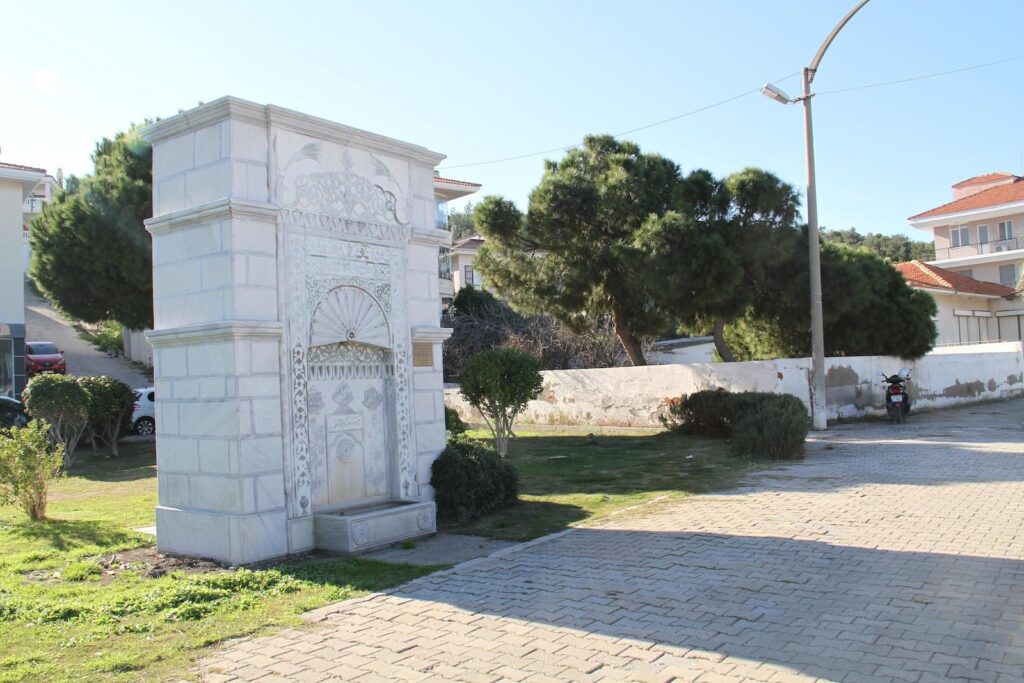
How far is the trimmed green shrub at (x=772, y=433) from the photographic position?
1333 centimetres

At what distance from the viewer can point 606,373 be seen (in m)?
20.3

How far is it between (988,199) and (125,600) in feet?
160

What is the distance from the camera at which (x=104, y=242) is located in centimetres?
2138

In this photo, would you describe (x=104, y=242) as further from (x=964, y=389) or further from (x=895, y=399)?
(x=964, y=389)

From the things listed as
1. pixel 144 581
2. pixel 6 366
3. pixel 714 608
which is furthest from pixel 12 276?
pixel 714 608

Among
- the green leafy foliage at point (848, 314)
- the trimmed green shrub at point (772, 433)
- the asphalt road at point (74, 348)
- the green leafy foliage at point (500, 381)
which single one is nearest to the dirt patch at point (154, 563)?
the green leafy foliage at point (500, 381)

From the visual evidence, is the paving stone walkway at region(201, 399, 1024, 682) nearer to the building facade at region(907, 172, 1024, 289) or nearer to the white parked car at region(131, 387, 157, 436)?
the white parked car at region(131, 387, 157, 436)

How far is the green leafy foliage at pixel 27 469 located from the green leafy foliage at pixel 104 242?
12.5 m

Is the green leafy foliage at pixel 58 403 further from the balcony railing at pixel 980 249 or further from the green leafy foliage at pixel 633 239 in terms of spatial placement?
the balcony railing at pixel 980 249

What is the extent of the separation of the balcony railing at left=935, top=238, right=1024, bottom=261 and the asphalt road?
41252 mm

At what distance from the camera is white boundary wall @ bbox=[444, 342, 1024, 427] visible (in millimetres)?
17938

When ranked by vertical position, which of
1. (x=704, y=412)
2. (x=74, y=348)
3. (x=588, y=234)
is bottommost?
(x=704, y=412)

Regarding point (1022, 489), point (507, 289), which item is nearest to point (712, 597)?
point (1022, 489)

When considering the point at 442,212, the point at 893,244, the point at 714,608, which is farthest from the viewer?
the point at 893,244
